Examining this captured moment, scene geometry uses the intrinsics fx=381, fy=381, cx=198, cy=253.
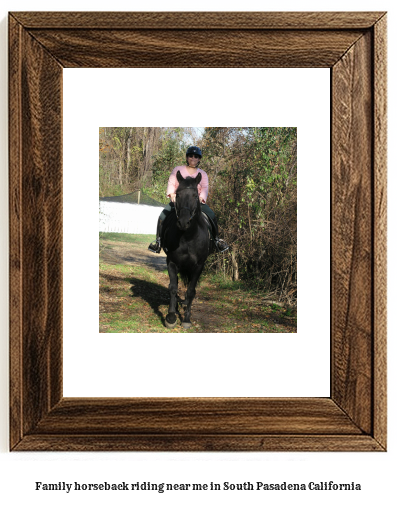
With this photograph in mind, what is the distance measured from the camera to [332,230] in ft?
5.52

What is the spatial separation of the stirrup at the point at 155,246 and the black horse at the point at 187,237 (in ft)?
0.19

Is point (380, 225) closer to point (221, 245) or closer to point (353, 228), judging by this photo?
point (353, 228)

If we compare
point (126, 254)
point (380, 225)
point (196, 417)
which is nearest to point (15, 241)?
point (126, 254)

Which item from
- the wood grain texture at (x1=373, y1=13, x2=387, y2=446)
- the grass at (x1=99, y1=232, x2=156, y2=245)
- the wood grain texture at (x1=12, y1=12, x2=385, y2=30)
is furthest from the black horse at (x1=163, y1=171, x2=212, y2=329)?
the wood grain texture at (x1=373, y1=13, x2=387, y2=446)

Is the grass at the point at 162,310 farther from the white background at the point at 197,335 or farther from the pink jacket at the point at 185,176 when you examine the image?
the pink jacket at the point at 185,176

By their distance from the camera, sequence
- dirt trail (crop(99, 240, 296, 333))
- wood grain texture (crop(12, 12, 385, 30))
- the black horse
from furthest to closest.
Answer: the black horse
dirt trail (crop(99, 240, 296, 333))
wood grain texture (crop(12, 12, 385, 30))

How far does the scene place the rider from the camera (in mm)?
1768

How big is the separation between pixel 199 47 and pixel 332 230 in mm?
981

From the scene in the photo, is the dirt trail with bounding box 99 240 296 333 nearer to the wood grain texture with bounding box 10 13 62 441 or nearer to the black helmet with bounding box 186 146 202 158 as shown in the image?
the wood grain texture with bounding box 10 13 62 441

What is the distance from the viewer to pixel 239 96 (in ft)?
5.54

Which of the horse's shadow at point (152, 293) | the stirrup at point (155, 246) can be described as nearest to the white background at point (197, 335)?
the horse's shadow at point (152, 293)

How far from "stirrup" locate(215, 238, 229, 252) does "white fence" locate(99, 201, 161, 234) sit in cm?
32
